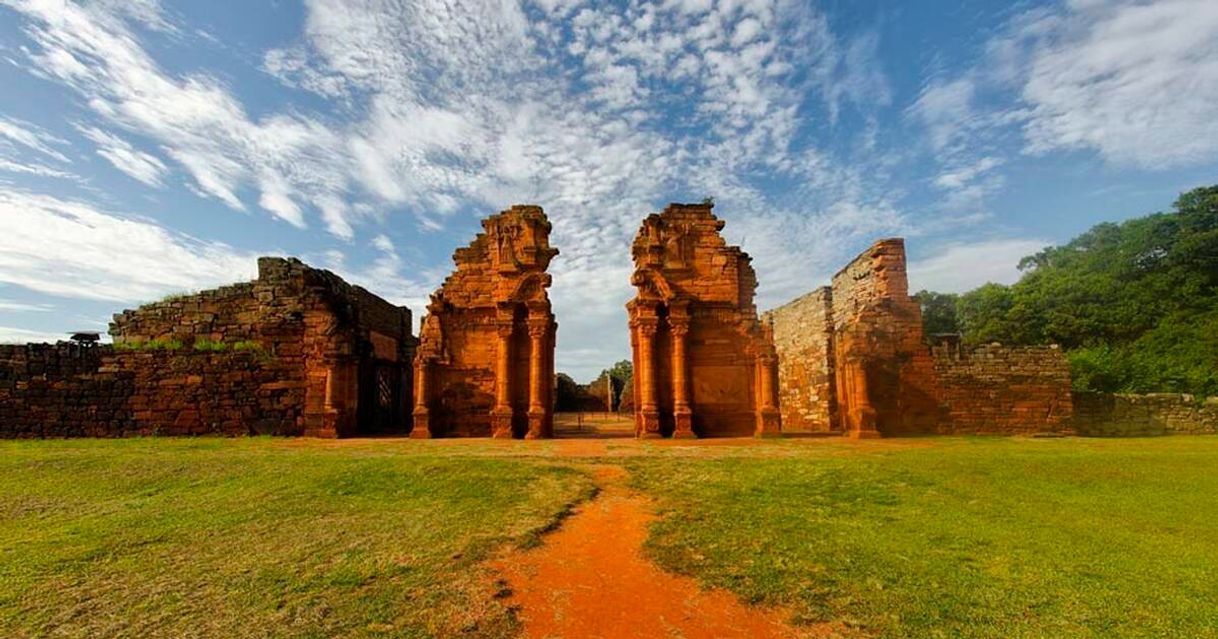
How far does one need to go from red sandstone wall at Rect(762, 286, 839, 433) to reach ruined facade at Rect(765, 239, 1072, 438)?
1.85 m

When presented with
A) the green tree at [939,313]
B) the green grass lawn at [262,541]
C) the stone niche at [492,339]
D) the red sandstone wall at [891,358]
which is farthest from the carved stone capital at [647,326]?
the green tree at [939,313]

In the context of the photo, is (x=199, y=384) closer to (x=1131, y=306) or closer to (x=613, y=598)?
(x=613, y=598)

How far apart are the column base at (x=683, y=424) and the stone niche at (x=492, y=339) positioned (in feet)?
11.6

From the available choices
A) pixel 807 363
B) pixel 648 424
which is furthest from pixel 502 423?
pixel 807 363

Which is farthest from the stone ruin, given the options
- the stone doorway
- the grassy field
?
the grassy field

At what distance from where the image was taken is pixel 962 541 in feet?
16.3

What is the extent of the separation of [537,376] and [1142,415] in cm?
1890

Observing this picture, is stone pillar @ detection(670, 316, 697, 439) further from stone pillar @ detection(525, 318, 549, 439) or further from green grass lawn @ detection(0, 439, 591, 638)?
green grass lawn @ detection(0, 439, 591, 638)

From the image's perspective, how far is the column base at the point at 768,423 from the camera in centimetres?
1506

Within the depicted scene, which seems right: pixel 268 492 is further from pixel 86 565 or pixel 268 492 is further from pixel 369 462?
pixel 86 565

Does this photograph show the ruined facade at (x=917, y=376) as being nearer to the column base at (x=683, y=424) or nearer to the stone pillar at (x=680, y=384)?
the column base at (x=683, y=424)

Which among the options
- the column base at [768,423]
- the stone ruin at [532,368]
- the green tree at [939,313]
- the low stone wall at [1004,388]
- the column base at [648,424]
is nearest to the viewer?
the column base at [768,423]

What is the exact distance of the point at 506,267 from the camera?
54.6 ft

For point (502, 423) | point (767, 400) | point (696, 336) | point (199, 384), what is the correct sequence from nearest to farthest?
point (767, 400) < point (502, 423) < point (199, 384) < point (696, 336)
